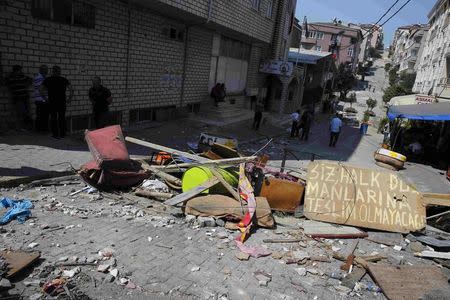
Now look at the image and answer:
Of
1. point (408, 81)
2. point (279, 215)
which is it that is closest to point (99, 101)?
point (279, 215)

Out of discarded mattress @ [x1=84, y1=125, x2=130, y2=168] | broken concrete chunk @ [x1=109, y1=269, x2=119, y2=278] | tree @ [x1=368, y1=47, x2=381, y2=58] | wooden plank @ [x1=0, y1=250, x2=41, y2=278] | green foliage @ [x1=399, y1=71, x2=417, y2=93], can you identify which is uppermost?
tree @ [x1=368, y1=47, x2=381, y2=58]

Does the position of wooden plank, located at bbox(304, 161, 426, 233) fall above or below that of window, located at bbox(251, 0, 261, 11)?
below

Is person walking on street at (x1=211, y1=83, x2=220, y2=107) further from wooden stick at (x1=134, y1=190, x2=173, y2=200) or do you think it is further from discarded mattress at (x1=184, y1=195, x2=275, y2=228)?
discarded mattress at (x1=184, y1=195, x2=275, y2=228)

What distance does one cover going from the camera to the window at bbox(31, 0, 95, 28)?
350 inches

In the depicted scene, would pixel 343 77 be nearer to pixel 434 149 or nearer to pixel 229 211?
pixel 434 149

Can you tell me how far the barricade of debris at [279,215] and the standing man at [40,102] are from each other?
2.63 meters

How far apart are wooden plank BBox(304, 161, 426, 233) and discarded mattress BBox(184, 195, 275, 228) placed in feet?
3.80

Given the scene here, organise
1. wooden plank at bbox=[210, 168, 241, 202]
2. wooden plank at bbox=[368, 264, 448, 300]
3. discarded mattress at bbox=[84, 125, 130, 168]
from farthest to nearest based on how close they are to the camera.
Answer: wooden plank at bbox=[210, 168, 241, 202], discarded mattress at bbox=[84, 125, 130, 168], wooden plank at bbox=[368, 264, 448, 300]

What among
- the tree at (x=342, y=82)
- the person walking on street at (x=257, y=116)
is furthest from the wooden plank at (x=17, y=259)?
the tree at (x=342, y=82)

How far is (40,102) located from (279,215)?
6115 mm

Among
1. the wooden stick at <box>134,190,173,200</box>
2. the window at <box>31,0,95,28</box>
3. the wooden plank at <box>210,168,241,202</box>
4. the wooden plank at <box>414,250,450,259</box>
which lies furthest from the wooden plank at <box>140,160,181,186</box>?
the window at <box>31,0,95,28</box>

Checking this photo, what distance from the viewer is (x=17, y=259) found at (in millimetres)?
4148

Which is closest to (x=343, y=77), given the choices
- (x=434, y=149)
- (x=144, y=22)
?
(x=434, y=149)

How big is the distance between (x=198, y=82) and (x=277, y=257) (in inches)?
488
